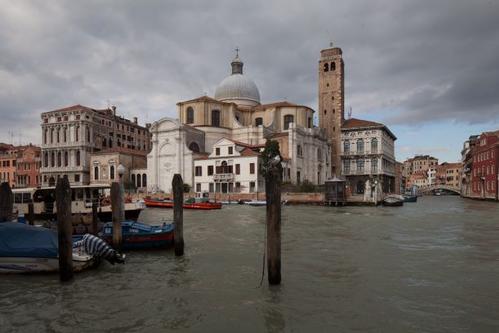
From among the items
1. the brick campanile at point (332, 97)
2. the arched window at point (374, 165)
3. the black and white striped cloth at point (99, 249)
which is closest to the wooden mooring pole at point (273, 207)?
the black and white striped cloth at point (99, 249)

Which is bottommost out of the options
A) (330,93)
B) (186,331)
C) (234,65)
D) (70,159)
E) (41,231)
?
(186,331)

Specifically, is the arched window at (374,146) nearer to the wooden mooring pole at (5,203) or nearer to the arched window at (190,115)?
the arched window at (190,115)

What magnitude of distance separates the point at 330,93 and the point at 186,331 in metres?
54.5

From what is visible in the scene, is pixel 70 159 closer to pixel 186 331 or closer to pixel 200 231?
pixel 200 231

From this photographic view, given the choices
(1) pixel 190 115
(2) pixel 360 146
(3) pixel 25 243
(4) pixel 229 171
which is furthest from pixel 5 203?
(2) pixel 360 146

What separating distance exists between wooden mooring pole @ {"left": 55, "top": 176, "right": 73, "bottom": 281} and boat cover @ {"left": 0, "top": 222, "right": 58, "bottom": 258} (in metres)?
0.86

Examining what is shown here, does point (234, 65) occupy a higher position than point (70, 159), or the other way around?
point (234, 65)

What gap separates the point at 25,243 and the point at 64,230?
1.82m

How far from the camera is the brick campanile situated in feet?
190

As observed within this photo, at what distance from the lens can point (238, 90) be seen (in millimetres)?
58562

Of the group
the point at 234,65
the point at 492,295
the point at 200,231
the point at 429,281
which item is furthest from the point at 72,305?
the point at 234,65

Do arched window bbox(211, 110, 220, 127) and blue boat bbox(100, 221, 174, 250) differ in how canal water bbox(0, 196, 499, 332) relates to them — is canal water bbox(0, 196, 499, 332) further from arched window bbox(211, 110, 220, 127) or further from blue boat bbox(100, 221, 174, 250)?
arched window bbox(211, 110, 220, 127)

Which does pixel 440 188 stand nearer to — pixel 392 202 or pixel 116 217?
pixel 392 202

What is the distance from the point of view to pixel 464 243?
14906 millimetres
